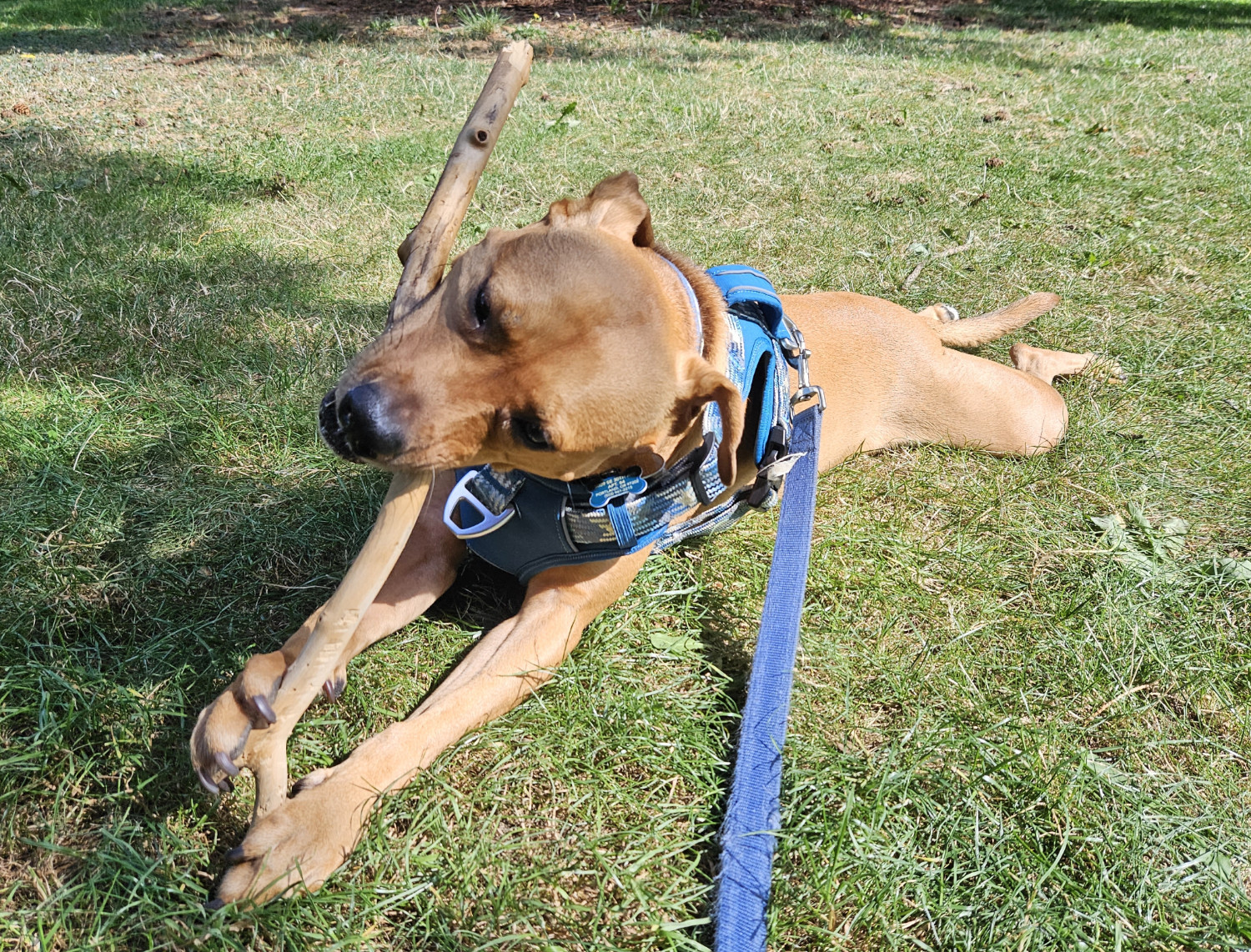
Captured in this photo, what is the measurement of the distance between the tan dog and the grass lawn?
13cm


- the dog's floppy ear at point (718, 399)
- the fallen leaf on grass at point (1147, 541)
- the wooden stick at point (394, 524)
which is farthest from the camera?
the fallen leaf on grass at point (1147, 541)

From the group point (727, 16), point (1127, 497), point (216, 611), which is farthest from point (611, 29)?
point (216, 611)

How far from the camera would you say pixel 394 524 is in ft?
6.75

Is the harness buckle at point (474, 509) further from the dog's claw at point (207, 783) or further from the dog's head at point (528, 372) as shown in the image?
the dog's claw at point (207, 783)

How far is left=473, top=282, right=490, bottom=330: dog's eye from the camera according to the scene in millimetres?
2250

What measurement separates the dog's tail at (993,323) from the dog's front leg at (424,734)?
2.53 m

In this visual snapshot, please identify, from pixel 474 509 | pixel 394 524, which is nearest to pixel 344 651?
pixel 394 524

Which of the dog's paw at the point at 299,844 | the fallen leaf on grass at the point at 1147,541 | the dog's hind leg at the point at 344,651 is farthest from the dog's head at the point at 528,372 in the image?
the fallen leaf on grass at the point at 1147,541

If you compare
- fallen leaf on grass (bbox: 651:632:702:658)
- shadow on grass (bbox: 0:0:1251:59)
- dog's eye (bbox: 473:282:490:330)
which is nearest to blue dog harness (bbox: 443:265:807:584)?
fallen leaf on grass (bbox: 651:632:702:658)

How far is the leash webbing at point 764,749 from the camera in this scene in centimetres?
203

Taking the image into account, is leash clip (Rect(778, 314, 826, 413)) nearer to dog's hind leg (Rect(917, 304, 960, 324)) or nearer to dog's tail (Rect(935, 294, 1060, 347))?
dog's tail (Rect(935, 294, 1060, 347))

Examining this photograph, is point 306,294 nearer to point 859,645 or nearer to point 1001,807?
point 859,645

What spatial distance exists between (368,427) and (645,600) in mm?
1330

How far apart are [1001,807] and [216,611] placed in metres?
2.50
